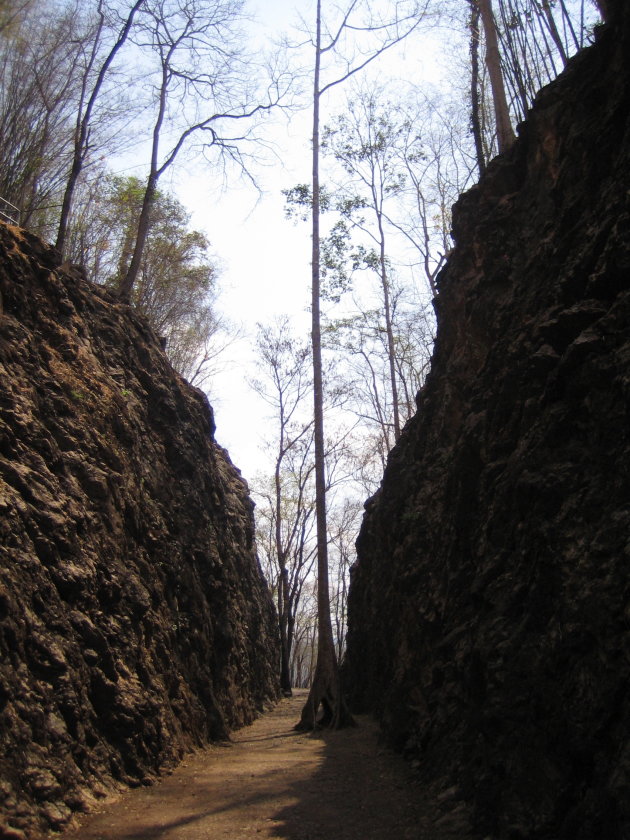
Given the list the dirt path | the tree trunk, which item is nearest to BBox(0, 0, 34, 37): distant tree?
the tree trunk

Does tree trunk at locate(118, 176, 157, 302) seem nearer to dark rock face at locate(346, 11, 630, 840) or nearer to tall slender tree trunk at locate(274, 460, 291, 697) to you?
dark rock face at locate(346, 11, 630, 840)

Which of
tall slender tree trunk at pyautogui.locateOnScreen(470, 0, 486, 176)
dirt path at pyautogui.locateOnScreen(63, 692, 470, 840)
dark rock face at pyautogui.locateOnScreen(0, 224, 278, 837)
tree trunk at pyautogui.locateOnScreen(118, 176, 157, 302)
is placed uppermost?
tall slender tree trunk at pyautogui.locateOnScreen(470, 0, 486, 176)

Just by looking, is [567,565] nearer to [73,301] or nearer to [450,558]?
[450,558]

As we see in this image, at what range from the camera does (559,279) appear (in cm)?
569

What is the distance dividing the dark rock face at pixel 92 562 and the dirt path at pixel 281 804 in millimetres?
347

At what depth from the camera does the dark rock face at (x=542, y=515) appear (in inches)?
146

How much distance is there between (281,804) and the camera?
615cm

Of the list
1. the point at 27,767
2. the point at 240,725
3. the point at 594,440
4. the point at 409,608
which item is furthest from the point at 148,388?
the point at 594,440

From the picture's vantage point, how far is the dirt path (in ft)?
16.5

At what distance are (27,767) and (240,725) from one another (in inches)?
357

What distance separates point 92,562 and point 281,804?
3.14 m

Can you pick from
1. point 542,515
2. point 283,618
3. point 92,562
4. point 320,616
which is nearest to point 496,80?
point 542,515

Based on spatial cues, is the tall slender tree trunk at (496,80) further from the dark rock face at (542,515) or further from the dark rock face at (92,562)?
the dark rock face at (92,562)

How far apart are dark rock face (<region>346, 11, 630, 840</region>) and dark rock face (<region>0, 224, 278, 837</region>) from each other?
3158 millimetres
